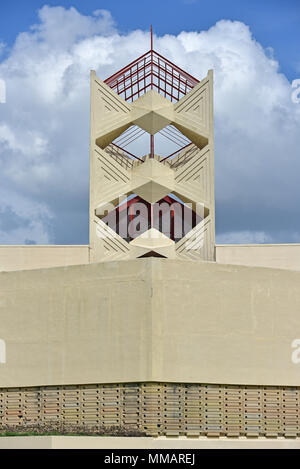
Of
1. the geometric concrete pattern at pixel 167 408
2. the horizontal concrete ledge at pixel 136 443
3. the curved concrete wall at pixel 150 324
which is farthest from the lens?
the curved concrete wall at pixel 150 324

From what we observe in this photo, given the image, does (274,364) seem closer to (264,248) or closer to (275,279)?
(275,279)

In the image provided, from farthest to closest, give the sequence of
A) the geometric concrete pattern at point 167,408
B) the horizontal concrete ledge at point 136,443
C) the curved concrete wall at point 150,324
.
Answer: the curved concrete wall at point 150,324 < the geometric concrete pattern at point 167,408 < the horizontal concrete ledge at point 136,443

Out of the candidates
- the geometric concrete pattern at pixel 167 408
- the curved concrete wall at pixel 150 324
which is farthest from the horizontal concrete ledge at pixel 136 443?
the curved concrete wall at pixel 150 324

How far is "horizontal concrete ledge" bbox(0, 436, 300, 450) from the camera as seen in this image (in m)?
23.6

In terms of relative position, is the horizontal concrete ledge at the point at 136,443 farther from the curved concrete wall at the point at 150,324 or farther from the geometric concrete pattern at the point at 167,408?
the curved concrete wall at the point at 150,324

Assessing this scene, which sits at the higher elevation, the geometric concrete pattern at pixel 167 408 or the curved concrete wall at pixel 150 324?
the curved concrete wall at pixel 150 324

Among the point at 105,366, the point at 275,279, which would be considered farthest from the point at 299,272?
the point at 105,366

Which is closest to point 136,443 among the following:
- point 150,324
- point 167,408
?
point 167,408

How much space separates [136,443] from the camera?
80.0 ft

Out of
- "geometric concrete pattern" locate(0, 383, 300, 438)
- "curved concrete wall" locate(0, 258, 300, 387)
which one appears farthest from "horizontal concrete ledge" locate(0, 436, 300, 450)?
"curved concrete wall" locate(0, 258, 300, 387)

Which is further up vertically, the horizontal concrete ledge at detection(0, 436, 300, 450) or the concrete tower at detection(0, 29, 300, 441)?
the concrete tower at detection(0, 29, 300, 441)

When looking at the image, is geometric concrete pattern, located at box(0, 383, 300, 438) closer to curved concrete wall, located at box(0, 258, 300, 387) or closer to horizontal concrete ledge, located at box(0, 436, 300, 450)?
curved concrete wall, located at box(0, 258, 300, 387)

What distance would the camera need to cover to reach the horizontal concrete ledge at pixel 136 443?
23.6m

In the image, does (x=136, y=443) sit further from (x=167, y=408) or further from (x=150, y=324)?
(x=150, y=324)
